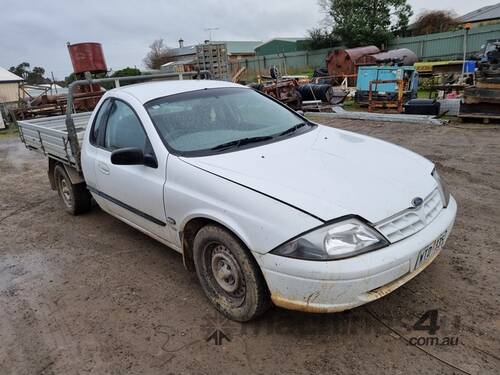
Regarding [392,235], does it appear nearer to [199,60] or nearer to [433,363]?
[433,363]

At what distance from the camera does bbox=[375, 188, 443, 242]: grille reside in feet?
7.42

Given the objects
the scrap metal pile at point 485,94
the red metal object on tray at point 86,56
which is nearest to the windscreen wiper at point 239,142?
the scrap metal pile at point 485,94

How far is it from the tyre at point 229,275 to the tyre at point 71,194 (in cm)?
265

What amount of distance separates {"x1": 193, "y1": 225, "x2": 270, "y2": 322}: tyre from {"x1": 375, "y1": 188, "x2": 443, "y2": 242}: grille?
0.82 m

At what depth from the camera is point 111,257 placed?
3881 mm

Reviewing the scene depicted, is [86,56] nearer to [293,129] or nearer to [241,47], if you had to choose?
[293,129]

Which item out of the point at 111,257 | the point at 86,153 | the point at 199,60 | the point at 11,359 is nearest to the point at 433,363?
the point at 11,359

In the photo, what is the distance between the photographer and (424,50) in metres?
27.1

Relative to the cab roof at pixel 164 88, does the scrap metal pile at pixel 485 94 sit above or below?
below

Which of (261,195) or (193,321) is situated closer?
(261,195)

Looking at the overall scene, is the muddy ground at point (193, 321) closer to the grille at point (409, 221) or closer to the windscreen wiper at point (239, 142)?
the grille at point (409, 221)

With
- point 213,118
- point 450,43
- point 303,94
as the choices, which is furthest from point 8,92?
point 213,118

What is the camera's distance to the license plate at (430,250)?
2358mm

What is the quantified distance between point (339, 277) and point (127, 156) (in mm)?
1803
